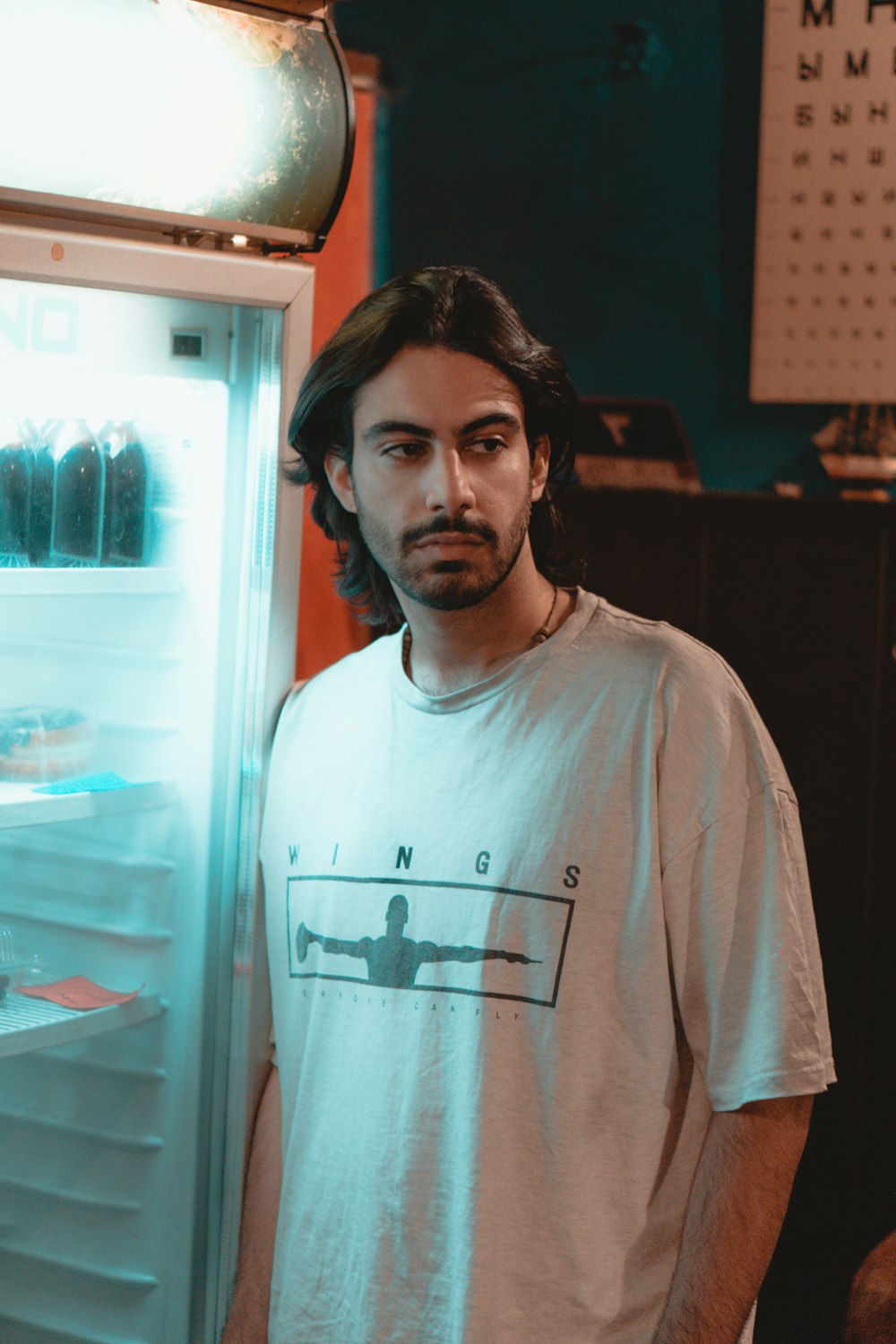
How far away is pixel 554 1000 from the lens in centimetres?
133

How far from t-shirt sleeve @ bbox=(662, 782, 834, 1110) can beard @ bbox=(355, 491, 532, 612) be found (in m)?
0.35

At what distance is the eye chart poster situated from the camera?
8.91ft

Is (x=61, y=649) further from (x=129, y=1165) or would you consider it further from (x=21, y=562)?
(x=129, y=1165)

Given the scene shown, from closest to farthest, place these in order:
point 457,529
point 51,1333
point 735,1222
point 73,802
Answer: point 735,1222
point 457,529
point 73,802
point 51,1333

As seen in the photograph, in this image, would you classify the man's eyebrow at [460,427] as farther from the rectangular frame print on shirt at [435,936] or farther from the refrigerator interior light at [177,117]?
the rectangular frame print on shirt at [435,936]

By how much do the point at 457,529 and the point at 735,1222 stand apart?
734 millimetres

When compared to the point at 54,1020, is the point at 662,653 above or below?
above

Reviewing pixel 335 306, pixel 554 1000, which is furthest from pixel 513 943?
pixel 335 306

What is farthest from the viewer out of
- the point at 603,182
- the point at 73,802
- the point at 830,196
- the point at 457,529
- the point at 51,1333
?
the point at 603,182

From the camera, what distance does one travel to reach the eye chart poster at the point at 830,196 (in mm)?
2715

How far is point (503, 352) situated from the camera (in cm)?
145

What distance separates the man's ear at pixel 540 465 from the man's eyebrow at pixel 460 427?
0.38ft

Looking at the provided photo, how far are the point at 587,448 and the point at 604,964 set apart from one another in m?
1.58

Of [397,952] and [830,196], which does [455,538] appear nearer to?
[397,952]
